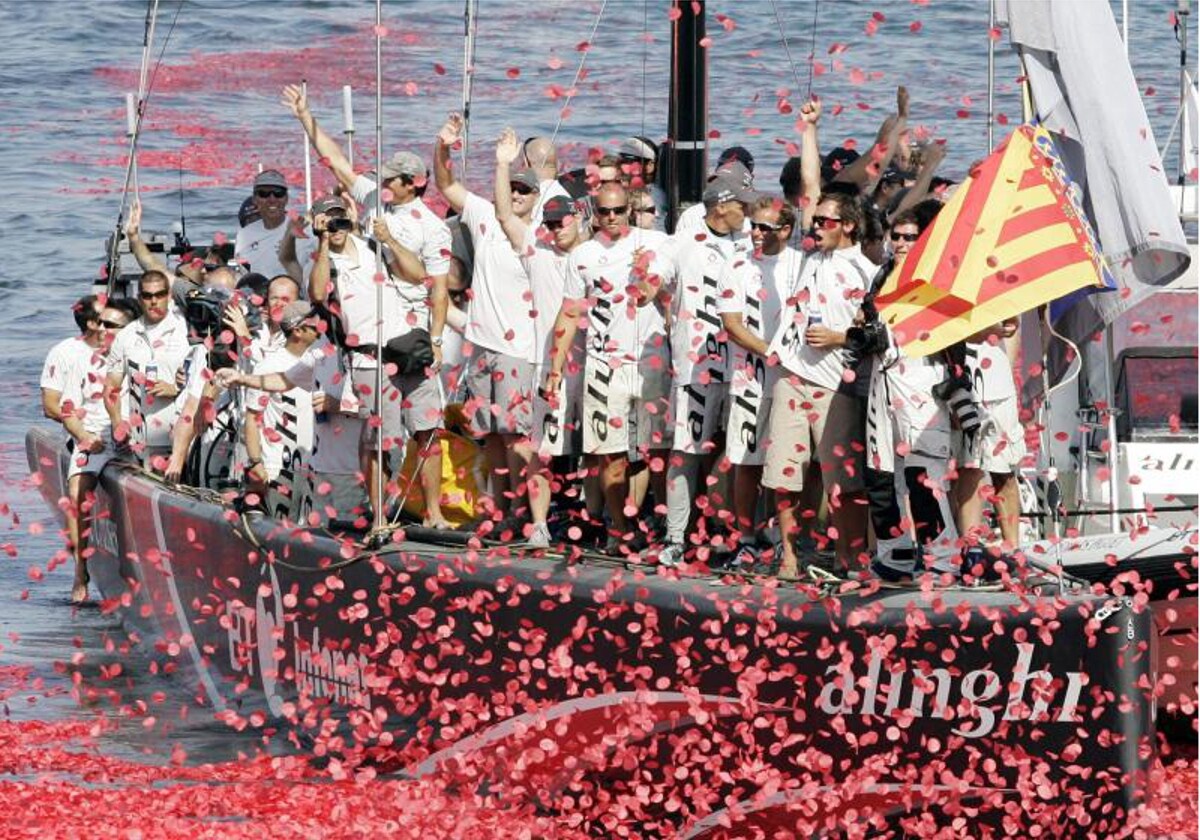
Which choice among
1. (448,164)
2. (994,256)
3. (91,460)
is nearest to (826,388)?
(994,256)

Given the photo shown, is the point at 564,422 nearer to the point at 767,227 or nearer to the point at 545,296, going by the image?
the point at 545,296

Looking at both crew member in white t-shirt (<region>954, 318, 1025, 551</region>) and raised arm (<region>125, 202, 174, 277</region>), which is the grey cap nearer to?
crew member in white t-shirt (<region>954, 318, 1025, 551</region>)

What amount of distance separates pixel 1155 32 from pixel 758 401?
20.8 metres

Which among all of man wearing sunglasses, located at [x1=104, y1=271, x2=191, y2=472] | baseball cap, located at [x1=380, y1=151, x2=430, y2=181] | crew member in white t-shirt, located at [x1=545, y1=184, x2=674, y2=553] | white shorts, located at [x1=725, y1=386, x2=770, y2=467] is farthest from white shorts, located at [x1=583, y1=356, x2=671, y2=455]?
man wearing sunglasses, located at [x1=104, y1=271, x2=191, y2=472]

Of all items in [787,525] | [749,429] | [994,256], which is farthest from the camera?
[749,429]

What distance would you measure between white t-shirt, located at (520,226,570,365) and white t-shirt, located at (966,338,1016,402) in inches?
76.1

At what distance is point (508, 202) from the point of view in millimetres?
11203

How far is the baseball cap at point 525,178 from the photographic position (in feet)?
37.1

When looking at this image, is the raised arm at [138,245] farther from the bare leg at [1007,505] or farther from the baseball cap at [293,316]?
the bare leg at [1007,505]

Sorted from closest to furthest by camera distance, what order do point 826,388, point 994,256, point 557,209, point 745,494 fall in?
point 994,256
point 826,388
point 745,494
point 557,209

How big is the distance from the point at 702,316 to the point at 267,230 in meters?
3.97

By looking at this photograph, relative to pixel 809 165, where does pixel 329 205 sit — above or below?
below

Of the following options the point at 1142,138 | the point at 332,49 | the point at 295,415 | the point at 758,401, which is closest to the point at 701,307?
the point at 758,401

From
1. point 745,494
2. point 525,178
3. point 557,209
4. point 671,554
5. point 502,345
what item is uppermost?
point 525,178
